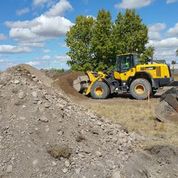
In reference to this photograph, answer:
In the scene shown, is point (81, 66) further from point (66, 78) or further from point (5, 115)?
point (5, 115)

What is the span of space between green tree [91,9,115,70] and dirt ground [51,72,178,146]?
16.6 metres

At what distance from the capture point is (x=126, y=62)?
22594 mm

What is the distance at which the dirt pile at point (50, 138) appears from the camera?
26.9 ft

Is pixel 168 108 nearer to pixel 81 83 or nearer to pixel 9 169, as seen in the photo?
pixel 9 169

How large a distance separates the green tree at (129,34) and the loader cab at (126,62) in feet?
67.9

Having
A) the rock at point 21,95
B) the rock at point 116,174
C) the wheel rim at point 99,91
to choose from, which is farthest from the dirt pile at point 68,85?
the rock at point 116,174

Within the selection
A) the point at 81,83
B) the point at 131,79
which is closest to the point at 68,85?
the point at 81,83

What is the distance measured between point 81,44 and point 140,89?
2262 cm

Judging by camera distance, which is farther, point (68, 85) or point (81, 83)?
point (68, 85)

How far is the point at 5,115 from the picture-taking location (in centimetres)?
946

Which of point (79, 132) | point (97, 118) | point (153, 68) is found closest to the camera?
point (79, 132)

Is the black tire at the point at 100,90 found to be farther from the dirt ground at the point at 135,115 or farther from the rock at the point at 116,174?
the rock at the point at 116,174

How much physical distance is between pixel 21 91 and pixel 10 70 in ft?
5.81

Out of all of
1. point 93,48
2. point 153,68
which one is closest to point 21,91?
point 153,68
